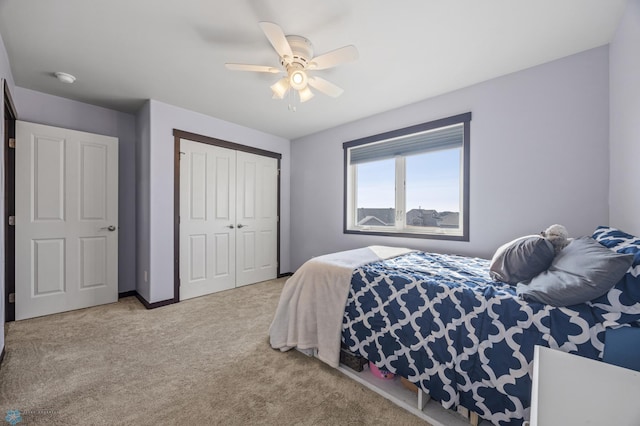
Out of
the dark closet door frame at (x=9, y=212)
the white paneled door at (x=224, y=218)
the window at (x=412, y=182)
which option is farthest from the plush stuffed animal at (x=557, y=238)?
the dark closet door frame at (x=9, y=212)

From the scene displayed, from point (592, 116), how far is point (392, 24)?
172 cm

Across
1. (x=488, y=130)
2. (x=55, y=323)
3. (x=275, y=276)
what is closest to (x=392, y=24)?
(x=488, y=130)

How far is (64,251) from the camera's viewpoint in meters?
2.77

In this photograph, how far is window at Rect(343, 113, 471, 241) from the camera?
105 inches

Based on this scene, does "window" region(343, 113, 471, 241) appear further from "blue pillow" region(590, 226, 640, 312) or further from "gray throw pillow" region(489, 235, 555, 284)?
"blue pillow" region(590, 226, 640, 312)

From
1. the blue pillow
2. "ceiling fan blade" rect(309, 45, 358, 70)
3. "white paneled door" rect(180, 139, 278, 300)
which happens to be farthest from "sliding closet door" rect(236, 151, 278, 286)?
the blue pillow

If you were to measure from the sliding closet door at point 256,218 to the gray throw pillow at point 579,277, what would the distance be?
330 centimetres

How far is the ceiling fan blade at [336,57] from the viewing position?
5.39ft

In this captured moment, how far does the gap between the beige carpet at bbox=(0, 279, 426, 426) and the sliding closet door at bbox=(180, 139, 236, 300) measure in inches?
31.8

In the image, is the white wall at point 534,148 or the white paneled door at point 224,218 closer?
the white wall at point 534,148

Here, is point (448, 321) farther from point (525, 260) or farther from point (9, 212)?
point (9, 212)

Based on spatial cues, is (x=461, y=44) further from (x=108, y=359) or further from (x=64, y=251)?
(x=64, y=251)

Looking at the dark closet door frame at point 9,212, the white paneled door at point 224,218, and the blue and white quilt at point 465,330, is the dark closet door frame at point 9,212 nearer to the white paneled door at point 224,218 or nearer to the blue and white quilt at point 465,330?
the white paneled door at point 224,218

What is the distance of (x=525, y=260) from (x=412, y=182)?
178 centimetres
